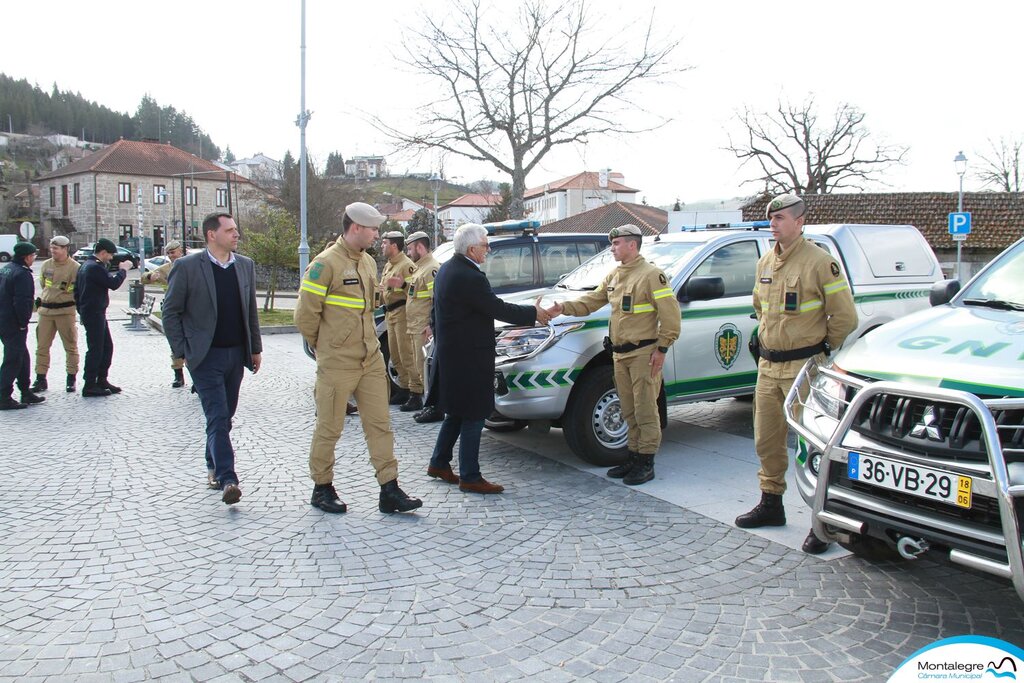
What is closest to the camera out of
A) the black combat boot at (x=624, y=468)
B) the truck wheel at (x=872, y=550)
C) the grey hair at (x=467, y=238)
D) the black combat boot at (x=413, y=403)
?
the truck wheel at (x=872, y=550)

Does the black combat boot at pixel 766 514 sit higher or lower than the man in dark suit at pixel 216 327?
lower

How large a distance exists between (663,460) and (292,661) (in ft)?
12.9

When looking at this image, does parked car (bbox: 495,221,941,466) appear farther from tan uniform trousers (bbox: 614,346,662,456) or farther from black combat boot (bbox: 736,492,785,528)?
black combat boot (bbox: 736,492,785,528)

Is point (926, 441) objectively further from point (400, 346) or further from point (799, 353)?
point (400, 346)

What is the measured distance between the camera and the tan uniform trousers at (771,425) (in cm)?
455

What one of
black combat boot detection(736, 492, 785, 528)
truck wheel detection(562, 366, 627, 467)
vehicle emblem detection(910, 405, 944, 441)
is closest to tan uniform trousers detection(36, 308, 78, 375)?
truck wheel detection(562, 366, 627, 467)

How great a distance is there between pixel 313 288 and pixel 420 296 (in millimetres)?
3105

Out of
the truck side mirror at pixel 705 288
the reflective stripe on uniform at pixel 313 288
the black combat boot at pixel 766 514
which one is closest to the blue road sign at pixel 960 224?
the truck side mirror at pixel 705 288

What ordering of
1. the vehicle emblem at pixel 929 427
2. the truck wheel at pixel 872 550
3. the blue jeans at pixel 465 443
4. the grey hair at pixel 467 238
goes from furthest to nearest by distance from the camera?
the blue jeans at pixel 465 443 < the grey hair at pixel 467 238 < the truck wheel at pixel 872 550 < the vehicle emblem at pixel 929 427

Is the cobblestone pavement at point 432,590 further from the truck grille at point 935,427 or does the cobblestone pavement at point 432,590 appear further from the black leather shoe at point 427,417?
the black leather shoe at point 427,417

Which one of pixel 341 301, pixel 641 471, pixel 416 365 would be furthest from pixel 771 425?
pixel 416 365

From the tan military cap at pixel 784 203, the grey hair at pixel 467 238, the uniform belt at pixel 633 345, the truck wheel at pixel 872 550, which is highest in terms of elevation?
the tan military cap at pixel 784 203

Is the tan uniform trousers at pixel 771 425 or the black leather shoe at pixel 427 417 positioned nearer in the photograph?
the tan uniform trousers at pixel 771 425

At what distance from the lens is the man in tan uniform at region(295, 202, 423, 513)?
4.89m
